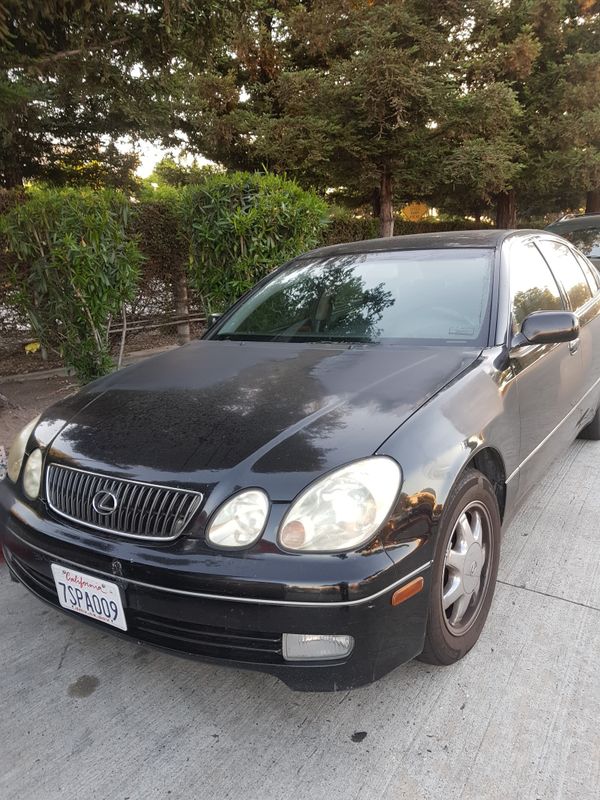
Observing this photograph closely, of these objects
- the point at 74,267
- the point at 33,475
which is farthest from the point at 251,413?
the point at 74,267

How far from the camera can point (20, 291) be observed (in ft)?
17.3

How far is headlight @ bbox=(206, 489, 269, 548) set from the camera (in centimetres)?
169

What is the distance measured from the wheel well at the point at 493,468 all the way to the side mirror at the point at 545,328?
54 centimetres

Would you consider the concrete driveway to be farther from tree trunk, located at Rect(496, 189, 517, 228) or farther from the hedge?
tree trunk, located at Rect(496, 189, 517, 228)

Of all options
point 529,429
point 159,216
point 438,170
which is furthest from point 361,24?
point 529,429

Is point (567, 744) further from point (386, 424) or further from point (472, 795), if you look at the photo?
point (386, 424)

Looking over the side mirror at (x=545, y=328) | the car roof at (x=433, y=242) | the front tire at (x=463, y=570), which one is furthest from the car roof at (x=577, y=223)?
the front tire at (x=463, y=570)

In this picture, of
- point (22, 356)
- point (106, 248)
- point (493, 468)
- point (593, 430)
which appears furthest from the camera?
point (22, 356)

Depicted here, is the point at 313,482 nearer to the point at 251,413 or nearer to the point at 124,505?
the point at 251,413

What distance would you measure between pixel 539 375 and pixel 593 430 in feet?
6.24

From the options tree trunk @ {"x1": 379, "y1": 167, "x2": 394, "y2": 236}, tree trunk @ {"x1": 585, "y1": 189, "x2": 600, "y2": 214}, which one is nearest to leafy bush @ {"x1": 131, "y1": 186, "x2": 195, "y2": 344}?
tree trunk @ {"x1": 379, "y1": 167, "x2": 394, "y2": 236}

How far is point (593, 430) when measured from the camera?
4.35 m

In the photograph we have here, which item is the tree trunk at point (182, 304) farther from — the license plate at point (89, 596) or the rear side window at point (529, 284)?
the license plate at point (89, 596)

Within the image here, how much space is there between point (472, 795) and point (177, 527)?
43.6 inches
